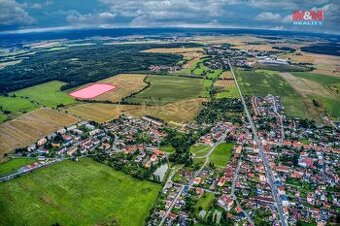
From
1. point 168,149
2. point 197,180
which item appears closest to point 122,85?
point 168,149

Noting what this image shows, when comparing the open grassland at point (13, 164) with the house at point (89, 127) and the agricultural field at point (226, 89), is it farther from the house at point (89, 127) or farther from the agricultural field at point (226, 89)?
the agricultural field at point (226, 89)

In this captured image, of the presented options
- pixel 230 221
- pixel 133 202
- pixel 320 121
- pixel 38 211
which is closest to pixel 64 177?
pixel 38 211

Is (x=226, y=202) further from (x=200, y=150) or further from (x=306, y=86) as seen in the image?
(x=306, y=86)

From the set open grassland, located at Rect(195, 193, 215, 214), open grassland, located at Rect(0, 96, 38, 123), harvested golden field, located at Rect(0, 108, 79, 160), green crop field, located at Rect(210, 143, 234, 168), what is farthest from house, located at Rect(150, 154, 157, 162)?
open grassland, located at Rect(0, 96, 38, 123)

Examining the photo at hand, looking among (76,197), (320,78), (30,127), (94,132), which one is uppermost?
(320,78)

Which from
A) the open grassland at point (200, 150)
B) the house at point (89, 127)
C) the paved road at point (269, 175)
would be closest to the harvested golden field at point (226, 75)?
the paved road at point (269, 175)

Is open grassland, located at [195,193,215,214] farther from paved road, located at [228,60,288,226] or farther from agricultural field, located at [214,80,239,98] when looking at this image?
agricultural field, located at [214,80,239,98]
